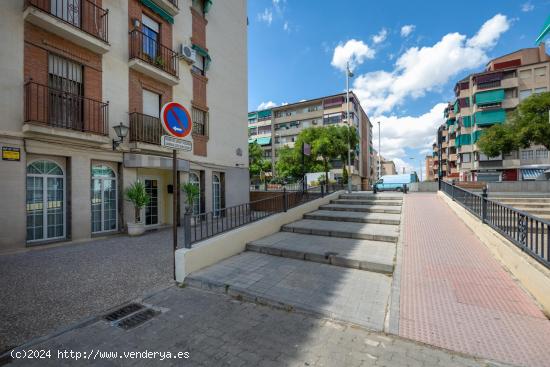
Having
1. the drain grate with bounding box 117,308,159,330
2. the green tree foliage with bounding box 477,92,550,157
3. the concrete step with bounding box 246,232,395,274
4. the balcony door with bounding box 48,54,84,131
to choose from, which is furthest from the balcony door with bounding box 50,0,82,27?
the green tree foliage with bounding box 477,92,550,157

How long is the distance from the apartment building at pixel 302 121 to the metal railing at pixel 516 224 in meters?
34.6

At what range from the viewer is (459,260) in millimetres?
4910

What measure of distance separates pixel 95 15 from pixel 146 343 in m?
10.6

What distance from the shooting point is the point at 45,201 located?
24.2 feet

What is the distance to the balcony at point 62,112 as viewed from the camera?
6758mm

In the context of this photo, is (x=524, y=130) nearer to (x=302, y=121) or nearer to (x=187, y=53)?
(x=187, y=53)

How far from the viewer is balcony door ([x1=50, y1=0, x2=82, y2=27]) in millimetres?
7594

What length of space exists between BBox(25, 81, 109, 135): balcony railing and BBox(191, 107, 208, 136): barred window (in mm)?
4422

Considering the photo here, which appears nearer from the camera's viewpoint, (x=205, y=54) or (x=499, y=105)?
(x=205, y=54)

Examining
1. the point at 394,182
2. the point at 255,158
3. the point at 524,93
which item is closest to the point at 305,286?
the point at 394,182

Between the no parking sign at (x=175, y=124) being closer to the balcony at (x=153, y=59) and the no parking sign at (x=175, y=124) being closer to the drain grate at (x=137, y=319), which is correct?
the drain grate at (x=137, y=319)

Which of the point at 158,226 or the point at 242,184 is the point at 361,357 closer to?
the point at 158,226

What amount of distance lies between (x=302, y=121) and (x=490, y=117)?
2858 cm

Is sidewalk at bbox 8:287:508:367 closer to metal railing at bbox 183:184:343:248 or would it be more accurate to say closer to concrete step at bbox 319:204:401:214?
metal railing at bbox 183:184:343:248
